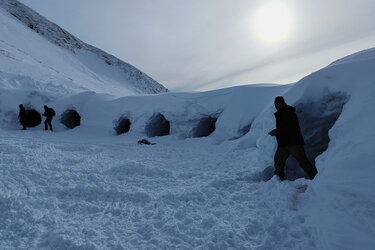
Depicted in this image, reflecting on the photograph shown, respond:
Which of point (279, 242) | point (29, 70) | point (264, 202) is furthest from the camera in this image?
point (29, 70)

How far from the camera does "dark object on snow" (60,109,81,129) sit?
14.6m

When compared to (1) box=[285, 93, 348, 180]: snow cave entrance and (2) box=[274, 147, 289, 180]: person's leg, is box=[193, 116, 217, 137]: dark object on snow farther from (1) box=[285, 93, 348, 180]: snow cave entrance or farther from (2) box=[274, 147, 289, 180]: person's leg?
(2) box=[274, 147, 289, 180]: person's leg

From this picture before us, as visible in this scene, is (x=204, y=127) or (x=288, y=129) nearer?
(x=288, y=129)

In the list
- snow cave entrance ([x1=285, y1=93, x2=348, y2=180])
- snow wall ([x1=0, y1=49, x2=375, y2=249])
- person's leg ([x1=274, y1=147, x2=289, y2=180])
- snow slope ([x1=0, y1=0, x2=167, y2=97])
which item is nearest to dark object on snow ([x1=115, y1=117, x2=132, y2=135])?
snow wall ([x1=0, y1=49, x2=375, y2=249])

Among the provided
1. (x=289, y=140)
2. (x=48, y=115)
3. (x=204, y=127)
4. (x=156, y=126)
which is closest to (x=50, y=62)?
(x=48, y=115)

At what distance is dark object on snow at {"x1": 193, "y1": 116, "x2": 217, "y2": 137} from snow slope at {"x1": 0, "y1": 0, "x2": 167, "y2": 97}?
1178 centimetres

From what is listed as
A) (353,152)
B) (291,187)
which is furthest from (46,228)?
(353,152)

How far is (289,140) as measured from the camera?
13.0ft

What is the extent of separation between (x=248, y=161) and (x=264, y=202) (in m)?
2.64

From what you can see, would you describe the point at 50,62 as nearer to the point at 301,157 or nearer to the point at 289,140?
the point at 289,140

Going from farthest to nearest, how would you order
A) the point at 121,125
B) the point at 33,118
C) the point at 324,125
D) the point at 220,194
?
the point at 33,118, the point at 121,125, the point at 324,125, the point at 220,194

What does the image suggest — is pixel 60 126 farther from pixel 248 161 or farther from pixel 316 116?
pixel 316 116

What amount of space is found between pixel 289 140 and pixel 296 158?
0.33 metres

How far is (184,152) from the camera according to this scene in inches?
314
